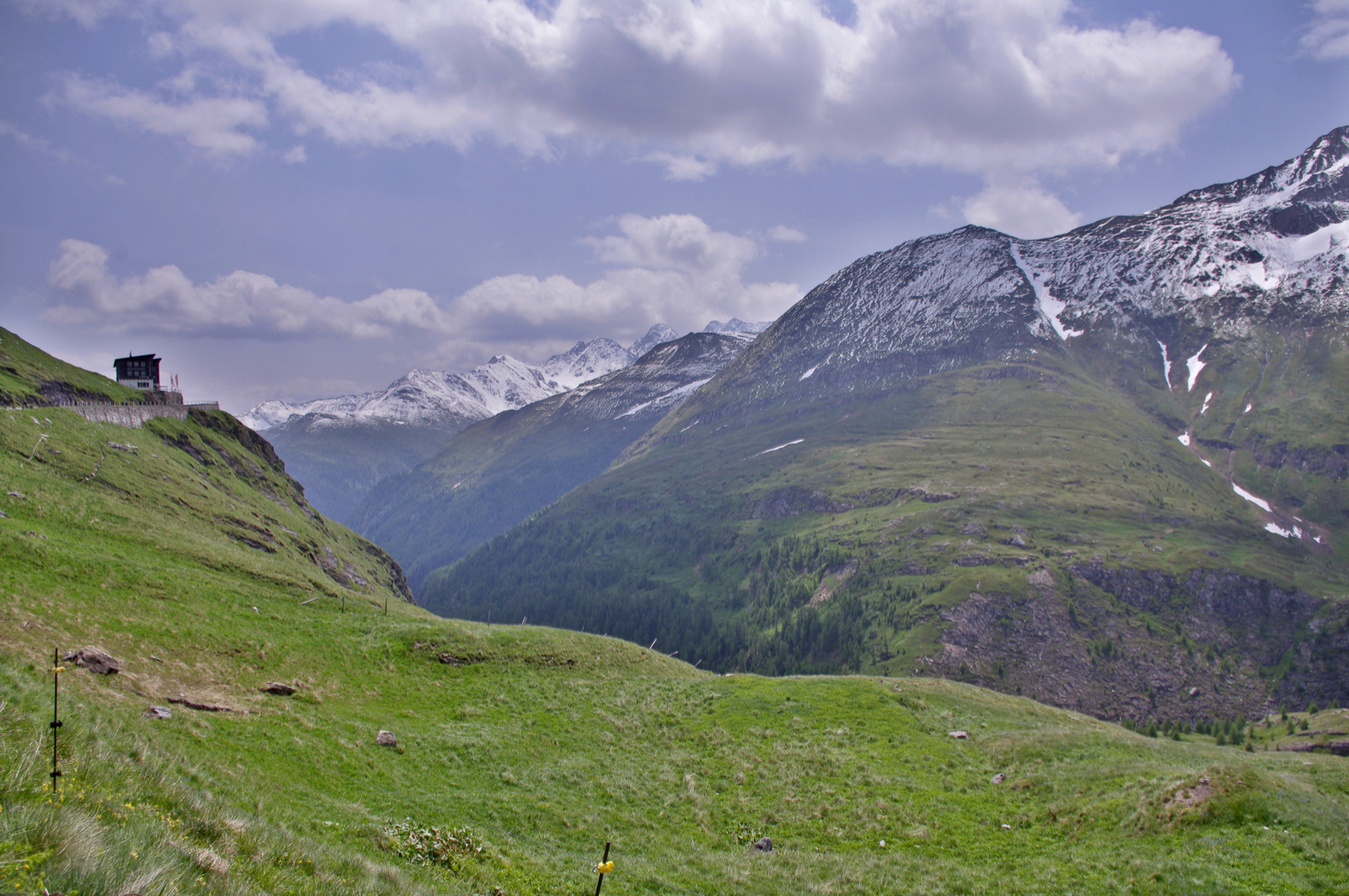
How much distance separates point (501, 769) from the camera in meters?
31.1

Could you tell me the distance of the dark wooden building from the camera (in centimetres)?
12788

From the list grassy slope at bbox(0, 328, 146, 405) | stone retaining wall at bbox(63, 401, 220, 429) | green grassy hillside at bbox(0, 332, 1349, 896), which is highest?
grassy slope at bbox(0, 328, 146, 405)

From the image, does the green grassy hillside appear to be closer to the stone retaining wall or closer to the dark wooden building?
the stone retaining wall

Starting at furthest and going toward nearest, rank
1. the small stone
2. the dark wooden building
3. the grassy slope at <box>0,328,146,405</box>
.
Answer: the dark wooden building < the grassy slope at <box>0,328,146,405</box> < the small stone

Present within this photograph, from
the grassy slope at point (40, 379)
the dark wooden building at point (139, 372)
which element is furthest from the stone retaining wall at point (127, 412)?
the dark wooden building at point (139, 372)

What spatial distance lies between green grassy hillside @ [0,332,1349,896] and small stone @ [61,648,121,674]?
93 cm

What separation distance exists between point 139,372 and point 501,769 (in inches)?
5635

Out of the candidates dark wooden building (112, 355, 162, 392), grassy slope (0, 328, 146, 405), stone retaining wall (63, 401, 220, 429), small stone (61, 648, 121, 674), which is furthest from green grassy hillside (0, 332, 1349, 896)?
dark wooden building (112, 355, 162, 392)

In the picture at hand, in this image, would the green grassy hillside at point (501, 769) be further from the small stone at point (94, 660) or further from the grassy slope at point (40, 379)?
the grassy slope at point (40, 379)

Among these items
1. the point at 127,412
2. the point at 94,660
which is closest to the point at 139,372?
the point at 127,412

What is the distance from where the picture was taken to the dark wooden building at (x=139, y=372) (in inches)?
5034

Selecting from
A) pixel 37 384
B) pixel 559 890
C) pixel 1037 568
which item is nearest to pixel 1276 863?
pixel 559 890

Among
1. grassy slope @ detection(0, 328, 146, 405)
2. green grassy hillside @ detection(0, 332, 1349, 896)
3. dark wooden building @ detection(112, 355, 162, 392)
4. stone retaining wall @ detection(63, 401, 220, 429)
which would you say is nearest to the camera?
green grassy hillside @ detection(0, 332, 1349, 896)

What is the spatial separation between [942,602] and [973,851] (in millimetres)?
170550
